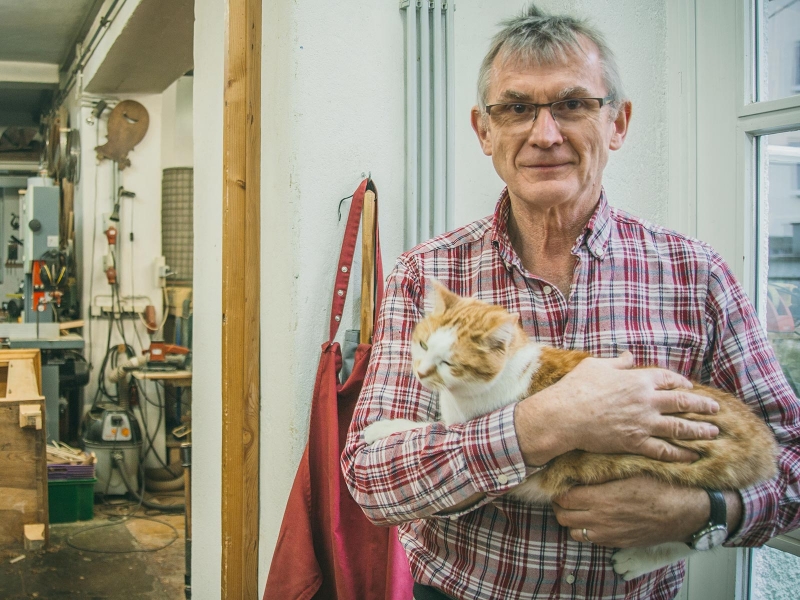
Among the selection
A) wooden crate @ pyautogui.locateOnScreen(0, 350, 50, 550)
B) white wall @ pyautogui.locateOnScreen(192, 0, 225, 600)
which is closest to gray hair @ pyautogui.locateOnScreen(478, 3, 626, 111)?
white wall @ pyautogui.locateOnScreen(192, 0, 225, 600)

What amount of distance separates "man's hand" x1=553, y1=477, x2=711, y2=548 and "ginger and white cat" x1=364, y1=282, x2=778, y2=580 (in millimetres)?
17

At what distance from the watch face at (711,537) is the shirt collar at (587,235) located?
1.49 ft

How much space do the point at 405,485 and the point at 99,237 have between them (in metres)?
4.68

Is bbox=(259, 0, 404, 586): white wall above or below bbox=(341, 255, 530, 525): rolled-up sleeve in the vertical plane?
above

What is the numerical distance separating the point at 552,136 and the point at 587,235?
0.18 m

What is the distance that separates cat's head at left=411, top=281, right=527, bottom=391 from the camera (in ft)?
3.01

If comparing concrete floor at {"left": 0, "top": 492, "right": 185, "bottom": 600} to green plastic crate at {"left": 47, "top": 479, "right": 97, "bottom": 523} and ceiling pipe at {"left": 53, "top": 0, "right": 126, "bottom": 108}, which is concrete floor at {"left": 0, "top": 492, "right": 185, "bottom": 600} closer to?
green plastic crate at {"left": 47, "top": 479, "right": 97, "bottom": 523}

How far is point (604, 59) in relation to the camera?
107cm

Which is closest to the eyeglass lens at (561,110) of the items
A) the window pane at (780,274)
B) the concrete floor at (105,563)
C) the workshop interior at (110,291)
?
the window pane at (780,274)

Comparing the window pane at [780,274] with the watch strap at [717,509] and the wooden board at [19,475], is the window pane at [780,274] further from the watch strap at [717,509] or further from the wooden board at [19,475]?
the wooden board at [19,475]

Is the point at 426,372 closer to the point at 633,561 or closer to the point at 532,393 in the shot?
the point at 532,393

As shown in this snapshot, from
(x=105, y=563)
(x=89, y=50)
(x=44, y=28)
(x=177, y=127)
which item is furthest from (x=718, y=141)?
(x=44, y=28)

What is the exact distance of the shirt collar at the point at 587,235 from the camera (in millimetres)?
1072

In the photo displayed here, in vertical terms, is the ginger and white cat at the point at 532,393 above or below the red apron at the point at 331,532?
above
